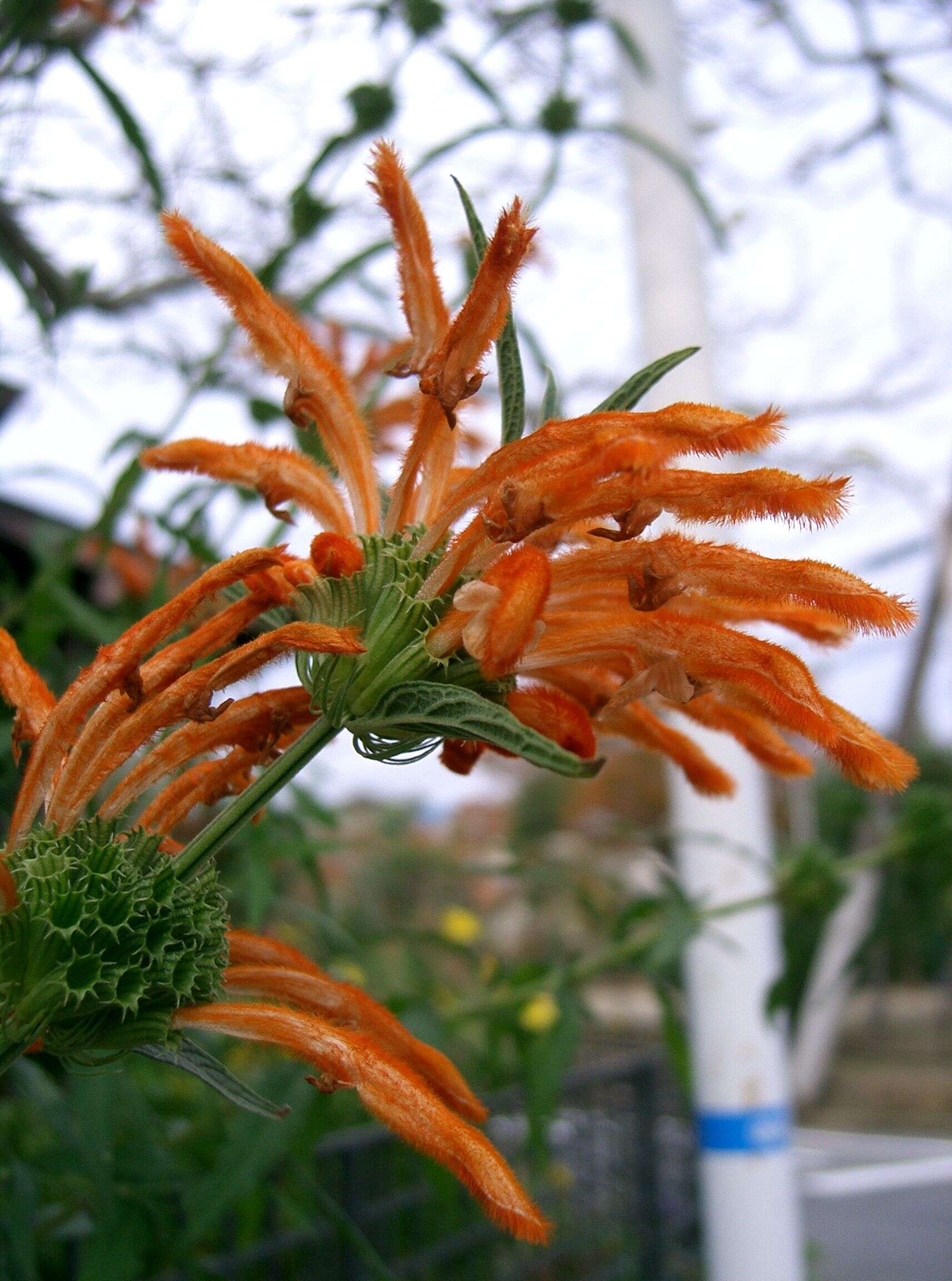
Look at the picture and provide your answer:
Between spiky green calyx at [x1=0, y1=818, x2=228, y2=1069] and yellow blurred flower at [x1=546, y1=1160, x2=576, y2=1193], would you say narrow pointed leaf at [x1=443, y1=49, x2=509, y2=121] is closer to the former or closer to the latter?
spiky green calyx at [x1=0, y1=818, x2=228, y2=1069]

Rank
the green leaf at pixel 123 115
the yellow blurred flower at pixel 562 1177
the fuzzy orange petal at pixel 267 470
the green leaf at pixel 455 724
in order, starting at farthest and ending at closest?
the yellow blurred flower at pixel 562 1177
the green leaf at pixel 123 115
the fuzzy orange petal at pixel 267 470
the green leaf at pixel 455 724

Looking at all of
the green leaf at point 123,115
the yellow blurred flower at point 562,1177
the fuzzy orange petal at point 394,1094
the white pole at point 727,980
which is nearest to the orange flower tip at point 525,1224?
the fuzzy orange petal at point 394,1094

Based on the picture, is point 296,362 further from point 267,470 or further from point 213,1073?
point 213,1073

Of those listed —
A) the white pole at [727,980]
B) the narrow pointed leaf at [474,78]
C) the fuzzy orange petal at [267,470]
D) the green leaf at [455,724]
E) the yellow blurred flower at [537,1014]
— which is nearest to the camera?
the green leaf at [455,724]

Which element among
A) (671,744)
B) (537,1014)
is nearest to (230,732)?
(671,744)

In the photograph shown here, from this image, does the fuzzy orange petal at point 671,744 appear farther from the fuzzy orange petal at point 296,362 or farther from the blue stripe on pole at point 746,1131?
the blue stripe on pole at point 746,1131

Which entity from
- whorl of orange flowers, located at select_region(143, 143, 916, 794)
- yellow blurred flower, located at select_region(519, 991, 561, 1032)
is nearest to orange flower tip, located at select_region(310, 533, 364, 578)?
whorl of orange flowers, located at select_region(143, 143, 916, 794)
